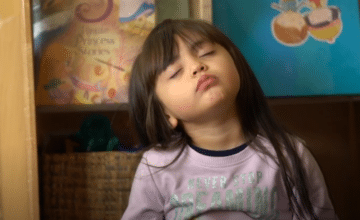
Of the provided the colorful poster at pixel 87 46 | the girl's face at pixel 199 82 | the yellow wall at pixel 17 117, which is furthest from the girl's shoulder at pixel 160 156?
the yellow wall at pixel 17 117

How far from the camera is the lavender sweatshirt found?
32.5 inches

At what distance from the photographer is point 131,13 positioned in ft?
3.49

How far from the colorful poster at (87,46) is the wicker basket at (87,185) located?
0.61 feet

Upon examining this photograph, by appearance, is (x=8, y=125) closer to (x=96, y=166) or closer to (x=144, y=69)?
(x=96, y=166)

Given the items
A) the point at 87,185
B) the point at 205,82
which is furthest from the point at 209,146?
the point at 87,185

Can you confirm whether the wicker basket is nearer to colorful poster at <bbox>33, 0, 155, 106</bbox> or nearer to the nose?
colorful poster at <bbox>33, 0, 155, 106</bbox>

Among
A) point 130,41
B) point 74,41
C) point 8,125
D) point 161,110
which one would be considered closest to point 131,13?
point 130,41

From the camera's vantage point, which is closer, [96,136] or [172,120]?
[172,120]

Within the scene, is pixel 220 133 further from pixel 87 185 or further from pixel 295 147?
pixel 87 185

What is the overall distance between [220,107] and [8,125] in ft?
1.93

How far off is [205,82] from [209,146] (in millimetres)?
191

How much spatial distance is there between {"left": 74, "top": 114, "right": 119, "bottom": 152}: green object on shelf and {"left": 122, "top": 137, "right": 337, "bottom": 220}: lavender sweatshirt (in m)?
0.32

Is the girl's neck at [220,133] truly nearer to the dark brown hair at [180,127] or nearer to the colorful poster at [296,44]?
the dark brown hair at [180,127]

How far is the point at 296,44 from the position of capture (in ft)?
3.92
